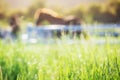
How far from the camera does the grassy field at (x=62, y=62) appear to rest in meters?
2.11

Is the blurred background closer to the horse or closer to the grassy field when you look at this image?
the horse

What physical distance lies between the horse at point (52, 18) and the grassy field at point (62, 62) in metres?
0.26

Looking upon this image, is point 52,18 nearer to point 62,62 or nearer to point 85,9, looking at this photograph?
point 85,9

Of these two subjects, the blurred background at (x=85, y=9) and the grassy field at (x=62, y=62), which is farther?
the blurred background at (x=85, y=9)

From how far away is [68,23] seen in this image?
2.95 meters

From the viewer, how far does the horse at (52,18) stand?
2941 mm

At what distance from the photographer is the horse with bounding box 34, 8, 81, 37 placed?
2.94m

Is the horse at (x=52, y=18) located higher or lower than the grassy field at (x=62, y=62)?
higher

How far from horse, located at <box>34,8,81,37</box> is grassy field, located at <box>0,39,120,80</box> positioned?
0.84 ft

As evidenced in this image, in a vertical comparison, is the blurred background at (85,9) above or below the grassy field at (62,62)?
above

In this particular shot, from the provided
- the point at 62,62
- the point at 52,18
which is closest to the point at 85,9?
the point at 52,18

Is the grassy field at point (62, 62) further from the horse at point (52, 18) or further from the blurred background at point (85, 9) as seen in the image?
the blurred background at point (85, 9)

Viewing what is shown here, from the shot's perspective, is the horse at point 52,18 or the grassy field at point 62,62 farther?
the horse at point 52,18

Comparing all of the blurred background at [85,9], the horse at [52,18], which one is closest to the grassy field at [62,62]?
the horse at [52,18]
